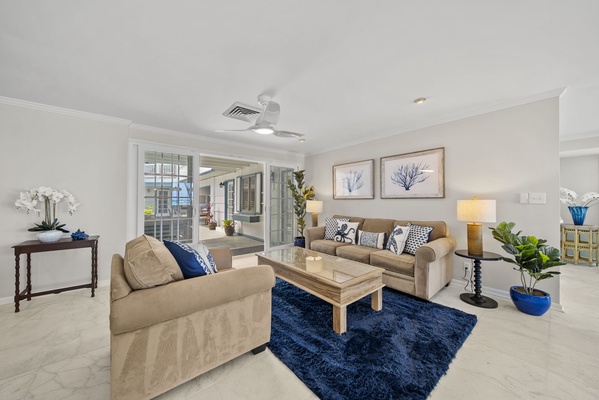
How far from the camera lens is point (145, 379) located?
1334 mm

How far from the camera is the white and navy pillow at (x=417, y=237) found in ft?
10.3

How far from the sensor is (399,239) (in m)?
3.25

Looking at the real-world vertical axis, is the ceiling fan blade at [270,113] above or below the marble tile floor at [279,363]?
above

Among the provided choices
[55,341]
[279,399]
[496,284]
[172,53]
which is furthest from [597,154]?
[55,341]

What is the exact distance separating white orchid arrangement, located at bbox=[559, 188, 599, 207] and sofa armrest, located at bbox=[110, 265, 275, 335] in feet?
20.4

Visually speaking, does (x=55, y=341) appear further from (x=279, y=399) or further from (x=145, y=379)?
(x=279, y=399)

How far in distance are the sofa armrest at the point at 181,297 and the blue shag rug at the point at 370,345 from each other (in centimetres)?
66

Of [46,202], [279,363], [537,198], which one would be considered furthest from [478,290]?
[46,202]

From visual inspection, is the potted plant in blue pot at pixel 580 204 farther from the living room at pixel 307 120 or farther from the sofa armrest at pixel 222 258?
the sofa armrest at pixel 222 258

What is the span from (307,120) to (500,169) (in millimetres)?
2650

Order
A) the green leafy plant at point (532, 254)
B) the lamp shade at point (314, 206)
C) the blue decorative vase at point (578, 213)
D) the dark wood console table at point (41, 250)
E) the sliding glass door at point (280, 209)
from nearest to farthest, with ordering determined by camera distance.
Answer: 1. the green leafy plant at point (532, 254)
2. the dark wood console table at point (41, 250)
3. the blue decorative vase at point (578, 213)
4. the lamp shade at point (314, 206)
5. the sliding glass door at point (280, 209)

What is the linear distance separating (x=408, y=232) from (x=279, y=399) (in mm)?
2635

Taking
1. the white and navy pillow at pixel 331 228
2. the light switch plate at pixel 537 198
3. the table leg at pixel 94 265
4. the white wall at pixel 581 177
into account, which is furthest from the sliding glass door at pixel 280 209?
the white wall at pixel 581 177

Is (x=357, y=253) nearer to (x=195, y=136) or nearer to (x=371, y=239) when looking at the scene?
(x=371, y=239)
